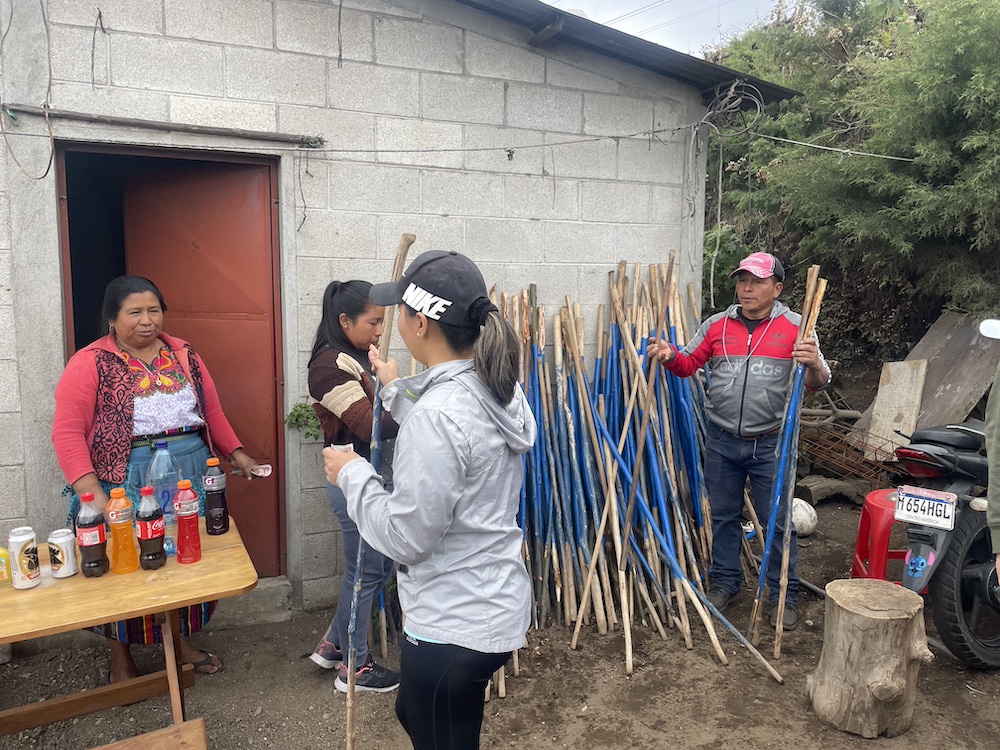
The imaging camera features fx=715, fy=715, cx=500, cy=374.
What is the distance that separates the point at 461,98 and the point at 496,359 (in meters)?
2.61

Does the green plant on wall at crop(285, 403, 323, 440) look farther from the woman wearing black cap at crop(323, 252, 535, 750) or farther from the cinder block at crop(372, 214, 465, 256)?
the woman wearing black cap at crop(323, 252, 535, 750)

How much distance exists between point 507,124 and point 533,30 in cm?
50

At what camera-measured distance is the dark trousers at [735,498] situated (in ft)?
12.0

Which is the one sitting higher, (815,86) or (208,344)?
(815,86)

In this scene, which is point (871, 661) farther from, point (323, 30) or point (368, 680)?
point (323, 30)

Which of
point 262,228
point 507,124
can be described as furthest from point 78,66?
point 507,124

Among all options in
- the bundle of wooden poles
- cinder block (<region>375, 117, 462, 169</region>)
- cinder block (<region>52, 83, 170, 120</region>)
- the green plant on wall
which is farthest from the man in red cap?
cinder block (<region>52, 83, 170, 120</region>)

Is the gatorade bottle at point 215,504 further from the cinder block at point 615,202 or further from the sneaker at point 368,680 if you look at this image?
the cinder block at point 615,202

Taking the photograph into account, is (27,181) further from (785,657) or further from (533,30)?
(785,657)

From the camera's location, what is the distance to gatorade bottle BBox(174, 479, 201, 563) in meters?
2.44

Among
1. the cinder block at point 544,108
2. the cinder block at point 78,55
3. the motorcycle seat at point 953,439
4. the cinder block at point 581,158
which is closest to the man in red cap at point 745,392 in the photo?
the motorcycle seat at point 953,439

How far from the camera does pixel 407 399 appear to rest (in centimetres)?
186

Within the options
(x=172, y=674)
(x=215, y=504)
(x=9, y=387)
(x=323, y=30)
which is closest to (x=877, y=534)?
(x=215, y=504)

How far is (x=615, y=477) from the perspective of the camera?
380 centimetres
